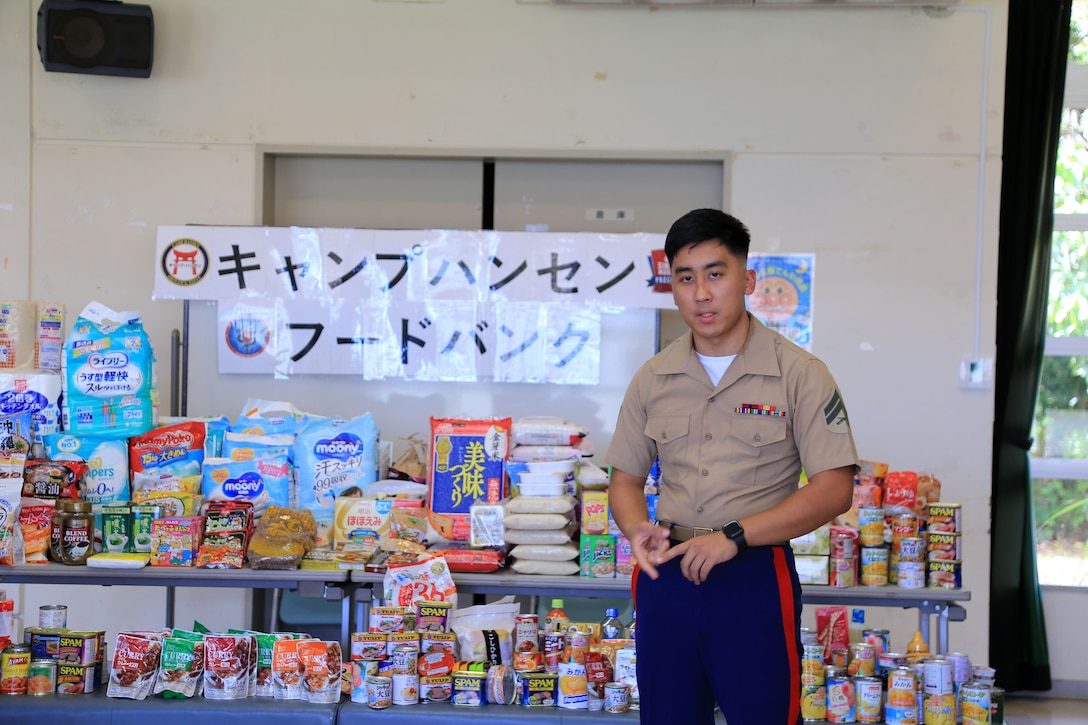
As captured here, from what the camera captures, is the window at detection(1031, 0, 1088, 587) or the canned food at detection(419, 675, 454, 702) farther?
the window at detection(1031, 0, 1088, 587)

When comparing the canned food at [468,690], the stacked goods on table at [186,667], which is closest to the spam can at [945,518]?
the canned food at [468,690]

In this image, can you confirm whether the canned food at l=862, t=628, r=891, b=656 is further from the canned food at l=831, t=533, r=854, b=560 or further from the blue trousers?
the blue trousers

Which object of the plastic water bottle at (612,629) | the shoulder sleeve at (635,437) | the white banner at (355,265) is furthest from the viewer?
the white banner at (355,265)

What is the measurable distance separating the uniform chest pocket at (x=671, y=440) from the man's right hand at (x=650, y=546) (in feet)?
0.62

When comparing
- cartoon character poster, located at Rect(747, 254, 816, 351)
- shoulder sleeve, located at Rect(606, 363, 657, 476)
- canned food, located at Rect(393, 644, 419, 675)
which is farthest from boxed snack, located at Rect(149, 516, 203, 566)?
cartoon character poster, located at Rect(747, 254, 816, 351)

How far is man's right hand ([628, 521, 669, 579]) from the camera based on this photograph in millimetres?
2021

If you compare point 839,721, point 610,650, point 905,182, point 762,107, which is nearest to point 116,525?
point 610,650

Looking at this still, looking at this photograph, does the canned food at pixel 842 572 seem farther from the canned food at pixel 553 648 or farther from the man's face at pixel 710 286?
the man's face at pixel 710 286

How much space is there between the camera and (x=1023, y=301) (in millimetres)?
4773

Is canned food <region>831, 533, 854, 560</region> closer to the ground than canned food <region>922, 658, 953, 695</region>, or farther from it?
Result: farther from it

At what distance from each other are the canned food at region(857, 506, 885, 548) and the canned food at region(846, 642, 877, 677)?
1.01ft

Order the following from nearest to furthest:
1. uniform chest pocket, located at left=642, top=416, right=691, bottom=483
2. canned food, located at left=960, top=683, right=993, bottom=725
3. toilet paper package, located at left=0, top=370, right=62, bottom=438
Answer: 1. uniform chest pocket, located at left=642, top=416, right=691, bottom=483
2. canned food, located at left=960, top=683, right=993, bottom=725
3. toilet paper package, located at left=0, top=370, right=62, bottom=438

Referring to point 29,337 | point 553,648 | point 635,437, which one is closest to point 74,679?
point 29,337

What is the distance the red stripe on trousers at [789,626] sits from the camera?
2.08 meters
